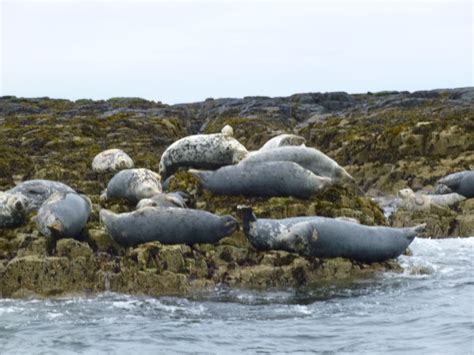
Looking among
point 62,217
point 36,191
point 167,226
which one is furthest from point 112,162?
point 167,226

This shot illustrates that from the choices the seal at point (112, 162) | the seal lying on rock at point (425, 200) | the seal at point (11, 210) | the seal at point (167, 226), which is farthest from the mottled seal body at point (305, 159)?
the seal at point (112, 162)

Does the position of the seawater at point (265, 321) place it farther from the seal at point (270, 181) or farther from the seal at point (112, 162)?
the seal at point (112, 162)

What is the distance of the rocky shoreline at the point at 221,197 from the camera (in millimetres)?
11289

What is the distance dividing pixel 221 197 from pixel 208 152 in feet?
5.70

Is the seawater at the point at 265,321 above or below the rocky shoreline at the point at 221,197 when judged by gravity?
below

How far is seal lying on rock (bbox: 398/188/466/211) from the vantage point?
670 inches

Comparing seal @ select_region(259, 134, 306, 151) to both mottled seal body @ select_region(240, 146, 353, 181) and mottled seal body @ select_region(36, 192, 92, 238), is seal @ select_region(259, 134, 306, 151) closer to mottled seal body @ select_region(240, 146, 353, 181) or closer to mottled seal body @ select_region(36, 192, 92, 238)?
mottled seal body @ select_region(240, 146, 353, 181)

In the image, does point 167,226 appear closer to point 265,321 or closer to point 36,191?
point 265,321

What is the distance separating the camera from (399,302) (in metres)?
10.3

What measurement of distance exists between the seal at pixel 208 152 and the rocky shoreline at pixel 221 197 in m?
0.75

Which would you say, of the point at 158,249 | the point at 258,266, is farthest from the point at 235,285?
the point at 158,249

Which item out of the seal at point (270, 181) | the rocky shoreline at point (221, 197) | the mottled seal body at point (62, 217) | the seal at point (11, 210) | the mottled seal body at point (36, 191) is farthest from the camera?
the mottled seal body at point (36, 191)

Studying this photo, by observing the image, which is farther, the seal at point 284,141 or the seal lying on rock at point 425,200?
the seal lying on rock at point 425,200

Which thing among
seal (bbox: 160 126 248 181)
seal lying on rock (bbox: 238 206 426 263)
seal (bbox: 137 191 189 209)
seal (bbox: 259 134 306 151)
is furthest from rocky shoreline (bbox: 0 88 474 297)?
seal (bbox: 259 134 306 151)
